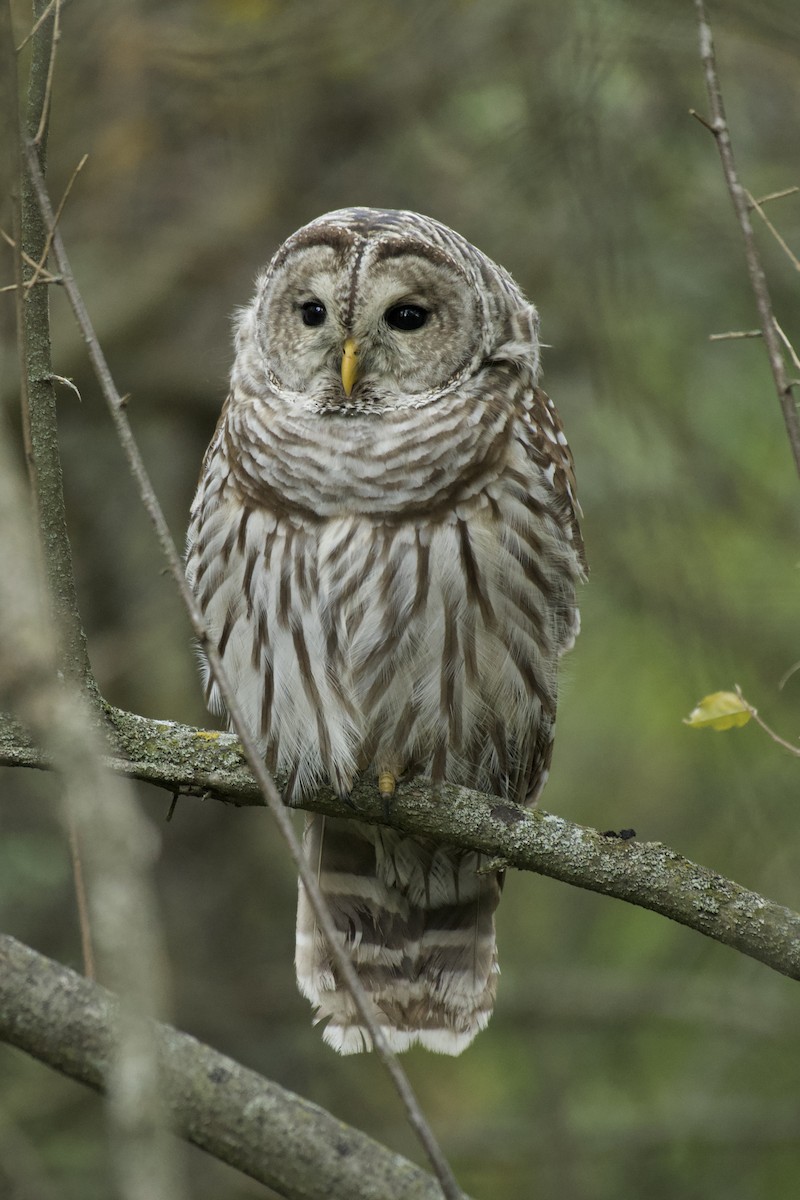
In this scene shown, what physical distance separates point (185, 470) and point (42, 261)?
413cm

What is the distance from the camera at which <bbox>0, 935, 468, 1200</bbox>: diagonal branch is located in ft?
8.62

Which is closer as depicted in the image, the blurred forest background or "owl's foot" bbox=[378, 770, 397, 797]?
"owl's foot" bbox=[378, 770, 397, 797]

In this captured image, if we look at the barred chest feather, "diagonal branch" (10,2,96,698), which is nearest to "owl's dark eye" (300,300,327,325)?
the barred chest feather

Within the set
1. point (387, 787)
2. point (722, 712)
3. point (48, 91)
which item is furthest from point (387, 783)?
point (48, 91)

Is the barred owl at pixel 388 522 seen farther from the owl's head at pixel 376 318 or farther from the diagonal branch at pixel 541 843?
the diagonal branch at pixel 541 843

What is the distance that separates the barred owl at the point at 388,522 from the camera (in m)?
3.98

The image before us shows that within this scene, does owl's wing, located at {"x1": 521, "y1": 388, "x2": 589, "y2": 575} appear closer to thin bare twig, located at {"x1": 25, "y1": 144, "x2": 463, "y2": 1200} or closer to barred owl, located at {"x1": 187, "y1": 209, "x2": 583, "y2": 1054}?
barred owl, located at {"x1": 187, "y1": 209, "x2": 583, "y2": 1054}

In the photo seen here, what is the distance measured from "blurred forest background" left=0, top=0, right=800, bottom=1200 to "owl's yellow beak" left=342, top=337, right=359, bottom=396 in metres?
1.55

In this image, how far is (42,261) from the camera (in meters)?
2.82

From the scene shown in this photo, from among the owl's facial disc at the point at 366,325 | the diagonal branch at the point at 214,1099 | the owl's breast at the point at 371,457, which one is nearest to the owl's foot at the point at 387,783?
the owl's breast at the point at 371,457

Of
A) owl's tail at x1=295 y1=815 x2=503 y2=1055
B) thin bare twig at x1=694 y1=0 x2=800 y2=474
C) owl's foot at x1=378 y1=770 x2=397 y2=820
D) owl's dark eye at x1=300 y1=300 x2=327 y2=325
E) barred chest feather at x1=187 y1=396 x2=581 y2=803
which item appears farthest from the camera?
owl's tail at x1=295 y1=815 x2=503 y2=1055

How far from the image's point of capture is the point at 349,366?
13.5ft

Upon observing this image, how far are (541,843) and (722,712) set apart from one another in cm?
54

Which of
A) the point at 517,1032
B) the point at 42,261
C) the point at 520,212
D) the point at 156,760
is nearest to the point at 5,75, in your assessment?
the point at 42,261
